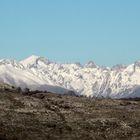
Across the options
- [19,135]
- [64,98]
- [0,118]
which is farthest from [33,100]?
[19,135]

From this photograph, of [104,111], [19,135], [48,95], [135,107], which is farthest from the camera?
[48,95]

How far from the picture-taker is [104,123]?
252 feet

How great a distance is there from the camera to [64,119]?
77000 mm

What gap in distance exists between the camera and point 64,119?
77.0 metres

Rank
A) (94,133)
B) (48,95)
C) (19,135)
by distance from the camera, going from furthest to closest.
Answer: (48,95) → (94,133) → (19,135)

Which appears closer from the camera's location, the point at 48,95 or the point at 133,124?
the point at 133,124

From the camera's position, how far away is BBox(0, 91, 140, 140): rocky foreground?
69.1 meters

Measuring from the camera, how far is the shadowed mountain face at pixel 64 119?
227 feet

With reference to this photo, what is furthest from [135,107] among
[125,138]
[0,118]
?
[0,118]

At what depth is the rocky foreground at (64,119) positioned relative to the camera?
227 feet

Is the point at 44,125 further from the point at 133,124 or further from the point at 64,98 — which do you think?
the point at 64,98

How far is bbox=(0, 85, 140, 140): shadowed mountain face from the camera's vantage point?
69.1 metres

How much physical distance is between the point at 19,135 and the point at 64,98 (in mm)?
30213

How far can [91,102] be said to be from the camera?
93625mm
